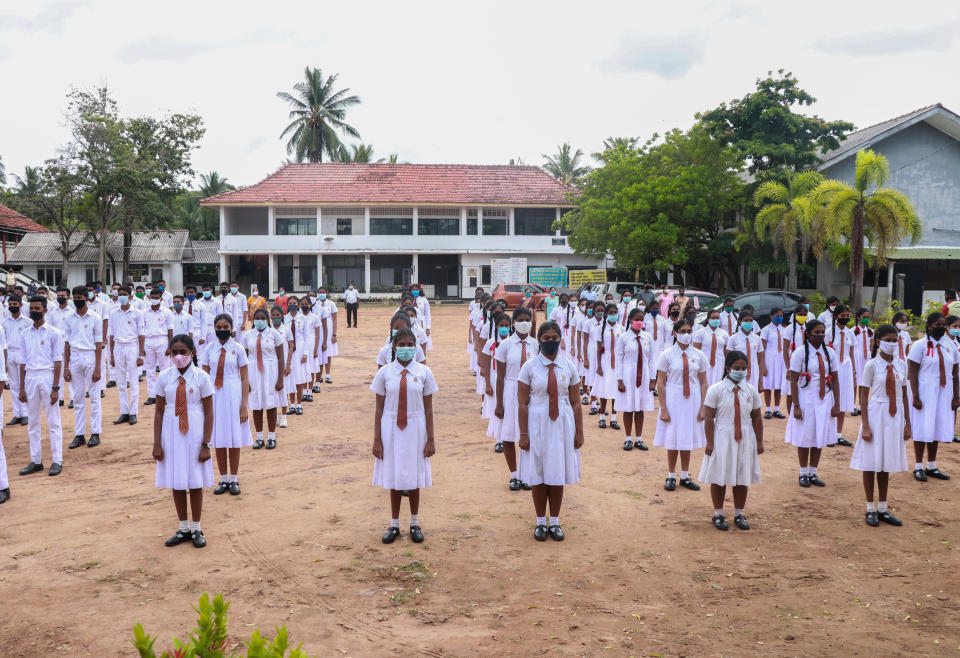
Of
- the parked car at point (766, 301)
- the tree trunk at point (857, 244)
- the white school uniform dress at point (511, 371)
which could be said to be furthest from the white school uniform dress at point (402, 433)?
the tree trunk at point (857, 244)

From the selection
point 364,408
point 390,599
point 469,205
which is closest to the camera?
point 390,599

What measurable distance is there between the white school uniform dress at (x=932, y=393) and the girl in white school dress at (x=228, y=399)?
745 cm

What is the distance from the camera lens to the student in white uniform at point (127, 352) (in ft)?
35.7

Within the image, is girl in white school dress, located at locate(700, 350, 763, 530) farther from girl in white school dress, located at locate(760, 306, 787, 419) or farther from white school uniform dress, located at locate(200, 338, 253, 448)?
girl in white school dress, located at locate(760, 306, 787, 419)

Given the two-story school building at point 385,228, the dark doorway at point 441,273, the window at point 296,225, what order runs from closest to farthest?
the two-story school building at point 385,228 → the window at point 296,225 → the dark doorway at point 441,273

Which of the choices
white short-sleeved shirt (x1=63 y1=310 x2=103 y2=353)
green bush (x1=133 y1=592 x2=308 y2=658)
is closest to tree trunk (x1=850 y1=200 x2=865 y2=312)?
white short-sleeved shirt (x1=63 y1=310 x2=103 y2=353)

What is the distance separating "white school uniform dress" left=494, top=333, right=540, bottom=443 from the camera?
7.66m

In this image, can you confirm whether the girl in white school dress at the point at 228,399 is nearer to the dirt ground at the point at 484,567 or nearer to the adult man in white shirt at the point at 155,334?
the dirt ground at the point at 484,567

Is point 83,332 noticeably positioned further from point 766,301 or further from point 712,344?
point 766,301

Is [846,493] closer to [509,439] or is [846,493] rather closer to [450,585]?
[509,439]

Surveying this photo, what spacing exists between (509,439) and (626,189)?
20975 millimetres

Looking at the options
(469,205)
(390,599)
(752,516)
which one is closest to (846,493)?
(752,516)

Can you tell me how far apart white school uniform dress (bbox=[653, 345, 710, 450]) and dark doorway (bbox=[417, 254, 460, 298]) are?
3269 cm

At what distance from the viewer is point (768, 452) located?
30.6ft
